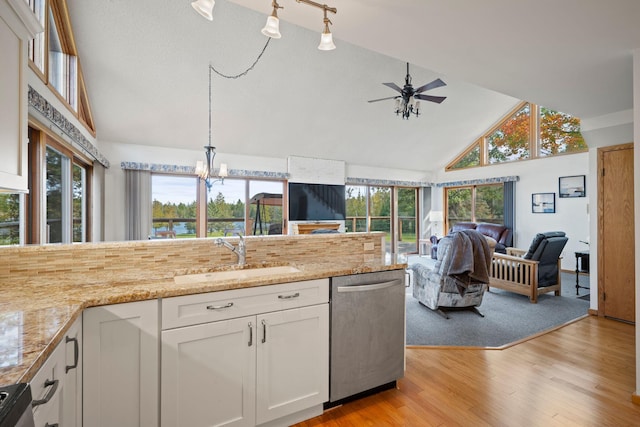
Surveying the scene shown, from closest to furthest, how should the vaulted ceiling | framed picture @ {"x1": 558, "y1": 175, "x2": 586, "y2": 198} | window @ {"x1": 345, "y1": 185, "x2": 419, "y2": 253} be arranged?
the vaulted ceiling, framed picture @ {"x1": 558, "y1": 175, "x2": 586, "y2": 198}, window @ {"x1": 345, "y1": 185, "x2": 419, "y2": 253}

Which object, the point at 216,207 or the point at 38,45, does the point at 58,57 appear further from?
the point at 216,207

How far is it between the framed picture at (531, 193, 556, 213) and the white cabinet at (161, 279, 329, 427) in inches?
265

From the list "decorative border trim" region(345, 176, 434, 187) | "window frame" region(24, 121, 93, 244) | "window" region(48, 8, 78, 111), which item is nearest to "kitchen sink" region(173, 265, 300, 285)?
"window frame" region(24, 121, 93, 244)

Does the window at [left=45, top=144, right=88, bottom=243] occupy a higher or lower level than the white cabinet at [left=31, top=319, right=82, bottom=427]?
higher

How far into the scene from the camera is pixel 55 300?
127 cm

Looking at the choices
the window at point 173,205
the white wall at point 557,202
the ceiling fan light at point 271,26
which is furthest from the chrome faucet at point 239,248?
the white wall at point 557,202

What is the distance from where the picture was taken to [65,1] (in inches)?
125

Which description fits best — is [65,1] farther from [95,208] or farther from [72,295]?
[72,295]

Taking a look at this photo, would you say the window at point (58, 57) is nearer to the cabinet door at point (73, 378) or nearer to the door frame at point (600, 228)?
the cabinet door at point (73, 378)

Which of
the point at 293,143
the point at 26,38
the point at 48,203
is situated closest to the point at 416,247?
the point at 293,143

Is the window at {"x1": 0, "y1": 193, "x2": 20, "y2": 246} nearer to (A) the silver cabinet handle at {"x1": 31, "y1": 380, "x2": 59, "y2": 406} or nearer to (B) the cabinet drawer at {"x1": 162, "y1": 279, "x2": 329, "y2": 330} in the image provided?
(B) the cabinet drawer at {"x1": 162, "y1": 279, "x2": 329, "y2": 330}

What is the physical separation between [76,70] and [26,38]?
3301 mm

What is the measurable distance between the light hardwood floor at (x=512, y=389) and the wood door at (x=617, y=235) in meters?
0.69

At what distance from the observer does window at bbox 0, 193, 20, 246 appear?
7.16ft
